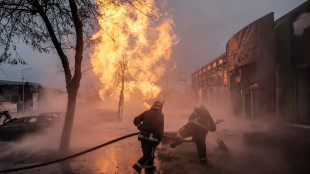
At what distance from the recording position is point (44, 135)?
10797mm

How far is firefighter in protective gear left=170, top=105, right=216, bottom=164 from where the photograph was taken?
20.6 feet

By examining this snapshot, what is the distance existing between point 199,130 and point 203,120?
0.33 metres

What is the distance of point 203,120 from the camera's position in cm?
643

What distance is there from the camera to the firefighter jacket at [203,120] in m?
6.38

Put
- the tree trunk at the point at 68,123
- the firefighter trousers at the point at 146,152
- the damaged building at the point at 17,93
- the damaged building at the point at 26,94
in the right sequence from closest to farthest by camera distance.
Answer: the firefighter trousers at the point at 146,152 → the tree trunk at the point at 68,123 → the damaged building at the point at 26,94 → the damaged building at the point at 17,93

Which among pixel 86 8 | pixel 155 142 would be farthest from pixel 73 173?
pixel 86 8

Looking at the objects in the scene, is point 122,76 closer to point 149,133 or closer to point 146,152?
point 149,133

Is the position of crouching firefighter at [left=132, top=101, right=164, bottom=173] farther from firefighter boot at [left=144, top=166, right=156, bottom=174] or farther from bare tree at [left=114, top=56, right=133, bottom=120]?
bare tree at [left=114, top=56, right=133, bottom=120]

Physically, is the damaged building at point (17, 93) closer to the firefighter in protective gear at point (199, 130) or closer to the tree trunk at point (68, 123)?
the tree trunk at point (68, 123)

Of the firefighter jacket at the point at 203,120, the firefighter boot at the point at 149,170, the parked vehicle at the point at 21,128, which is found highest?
the firefighter jacket at the point at 203,120

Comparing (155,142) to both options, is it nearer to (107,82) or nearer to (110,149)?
(110,149)

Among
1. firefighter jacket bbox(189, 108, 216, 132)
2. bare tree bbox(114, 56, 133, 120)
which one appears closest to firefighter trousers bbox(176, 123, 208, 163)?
firefighter jacket bbox(189, 108, 216, 132)

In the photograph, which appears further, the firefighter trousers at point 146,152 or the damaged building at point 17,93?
the damaged building at point 17,93

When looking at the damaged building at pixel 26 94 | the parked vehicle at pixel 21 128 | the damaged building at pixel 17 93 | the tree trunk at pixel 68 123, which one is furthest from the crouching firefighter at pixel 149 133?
the damaged building at pixel 17 93
